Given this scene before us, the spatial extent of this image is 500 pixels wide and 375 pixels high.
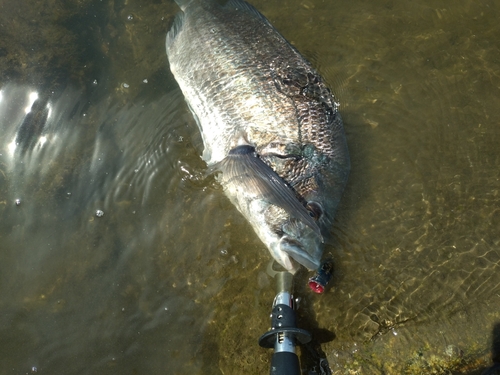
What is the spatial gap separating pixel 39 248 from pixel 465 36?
17.5 ft

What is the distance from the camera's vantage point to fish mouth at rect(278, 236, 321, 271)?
112 inches

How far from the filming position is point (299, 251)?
2.85 m

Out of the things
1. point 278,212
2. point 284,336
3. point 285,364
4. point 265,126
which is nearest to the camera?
point 285,364

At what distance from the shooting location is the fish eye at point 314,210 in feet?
9.87

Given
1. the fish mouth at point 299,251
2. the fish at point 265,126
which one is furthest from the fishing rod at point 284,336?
the fish mouth at point 299,251

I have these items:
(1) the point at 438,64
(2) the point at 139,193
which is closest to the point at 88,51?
(2) the point at 139,193

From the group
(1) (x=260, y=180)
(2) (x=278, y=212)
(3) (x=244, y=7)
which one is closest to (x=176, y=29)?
(3) (x=244, y=7)

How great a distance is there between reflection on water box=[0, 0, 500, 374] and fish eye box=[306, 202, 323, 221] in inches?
23.7

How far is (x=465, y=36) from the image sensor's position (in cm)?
482

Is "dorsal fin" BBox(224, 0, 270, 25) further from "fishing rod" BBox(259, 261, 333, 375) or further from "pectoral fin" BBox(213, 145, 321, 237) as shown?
"fishing rod" BBox(259, 261, 333, 375)

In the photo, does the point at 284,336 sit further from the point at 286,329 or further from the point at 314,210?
the point at 314,210

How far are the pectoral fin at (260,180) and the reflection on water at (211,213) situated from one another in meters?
0.57

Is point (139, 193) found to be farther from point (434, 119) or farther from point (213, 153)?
point (434, 119)

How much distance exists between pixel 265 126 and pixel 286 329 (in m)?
1.65
